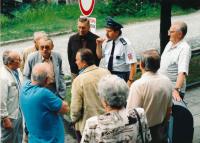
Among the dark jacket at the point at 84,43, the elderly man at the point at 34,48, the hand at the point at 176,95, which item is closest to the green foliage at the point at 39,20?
the dark jacket at the point at 84,43

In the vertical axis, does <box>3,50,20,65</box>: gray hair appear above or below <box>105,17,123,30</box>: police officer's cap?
below

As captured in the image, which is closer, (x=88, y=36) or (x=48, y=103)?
(x=48, y=103)

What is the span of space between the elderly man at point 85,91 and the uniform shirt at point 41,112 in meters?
0.23

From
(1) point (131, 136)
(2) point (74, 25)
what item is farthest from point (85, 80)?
(2) point (74, 25)

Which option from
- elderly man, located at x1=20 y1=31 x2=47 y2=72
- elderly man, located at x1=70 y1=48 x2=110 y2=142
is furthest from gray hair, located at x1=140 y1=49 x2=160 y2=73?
elderly man, located at x1=20 y1=31 x2=47 y2=72

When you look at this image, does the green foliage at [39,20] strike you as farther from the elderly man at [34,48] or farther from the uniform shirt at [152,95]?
the uniform shirt at [152,95]

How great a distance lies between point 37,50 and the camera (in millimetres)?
7762

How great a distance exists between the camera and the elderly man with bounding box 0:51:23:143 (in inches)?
247

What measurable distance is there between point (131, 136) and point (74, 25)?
19433 millimetres

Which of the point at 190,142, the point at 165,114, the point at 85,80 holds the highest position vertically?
the point at 85,80

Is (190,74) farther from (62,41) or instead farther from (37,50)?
(62,41)

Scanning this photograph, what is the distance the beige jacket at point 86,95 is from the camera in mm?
5754

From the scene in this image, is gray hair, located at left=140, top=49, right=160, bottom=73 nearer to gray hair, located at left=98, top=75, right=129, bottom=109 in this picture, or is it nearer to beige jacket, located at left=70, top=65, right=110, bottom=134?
beige jacket, located at left=70, top=65, right=110, bottom=134

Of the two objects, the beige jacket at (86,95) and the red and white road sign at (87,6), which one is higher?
the red and white road sign at (87,6)
